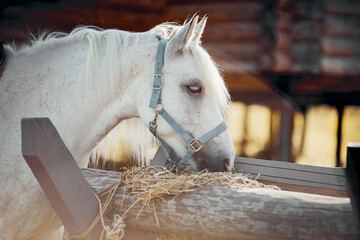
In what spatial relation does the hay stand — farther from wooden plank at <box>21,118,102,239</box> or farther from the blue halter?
the blue halter

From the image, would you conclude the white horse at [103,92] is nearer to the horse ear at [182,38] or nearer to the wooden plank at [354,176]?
the horse ear at [182,38]

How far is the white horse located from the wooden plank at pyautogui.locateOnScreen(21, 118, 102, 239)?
0.62 metres

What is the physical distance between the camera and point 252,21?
425 cm

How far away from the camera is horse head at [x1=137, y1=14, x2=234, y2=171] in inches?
64.6

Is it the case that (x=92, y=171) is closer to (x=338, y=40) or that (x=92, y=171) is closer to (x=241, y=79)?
(x=241, y=79)

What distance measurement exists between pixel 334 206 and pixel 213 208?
1.06 ft

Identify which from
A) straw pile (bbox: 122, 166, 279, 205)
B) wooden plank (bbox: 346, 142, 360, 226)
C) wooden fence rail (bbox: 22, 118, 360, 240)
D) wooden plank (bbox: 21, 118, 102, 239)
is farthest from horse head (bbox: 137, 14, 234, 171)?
wooden plank (bbox: 346, 142, 360, 226)

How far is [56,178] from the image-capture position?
1.00 meters

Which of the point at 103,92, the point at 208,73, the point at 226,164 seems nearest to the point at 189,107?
the point at 208,73

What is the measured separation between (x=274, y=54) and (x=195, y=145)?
282cm

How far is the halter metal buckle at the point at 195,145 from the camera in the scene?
63.8 inches

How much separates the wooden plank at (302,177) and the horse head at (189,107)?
16 cm

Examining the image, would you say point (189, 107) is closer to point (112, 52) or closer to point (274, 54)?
point (112, 52)

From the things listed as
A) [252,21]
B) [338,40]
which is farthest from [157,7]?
[338,40]
